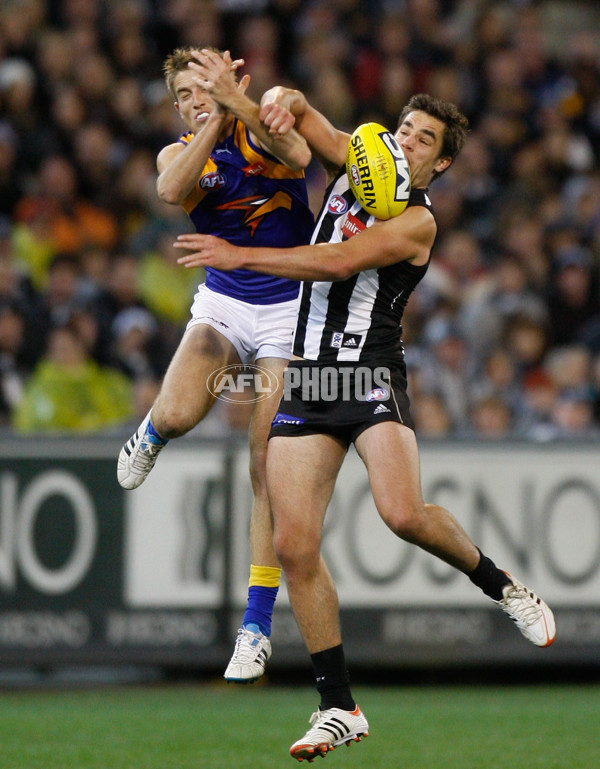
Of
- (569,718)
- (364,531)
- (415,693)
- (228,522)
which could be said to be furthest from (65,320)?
(569,718)

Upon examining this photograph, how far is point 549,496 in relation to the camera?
9.31 meters

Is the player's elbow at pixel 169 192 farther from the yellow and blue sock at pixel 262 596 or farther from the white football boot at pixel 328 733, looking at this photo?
the white football boot at pixel 328 733

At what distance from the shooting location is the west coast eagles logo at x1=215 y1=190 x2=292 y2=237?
19.9ft

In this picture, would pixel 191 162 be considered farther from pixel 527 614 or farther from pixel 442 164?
pixel 527 614

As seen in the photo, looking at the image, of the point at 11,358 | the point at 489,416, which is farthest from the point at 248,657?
the point at 11,358

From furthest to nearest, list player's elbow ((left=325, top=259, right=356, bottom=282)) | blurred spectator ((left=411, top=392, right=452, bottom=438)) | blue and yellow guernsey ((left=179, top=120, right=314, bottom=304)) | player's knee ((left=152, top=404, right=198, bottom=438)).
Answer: blurred spectator ((left=411, top=392, right=452, bottom=438)) < blue and yellow guernsey ((left=179, top=120, right=314, bottom=304)) < player's knee ((left=152, top=404, right=198, bottom=438)) < player's elbow ((left=325, top=259, right=356, bottom=282))

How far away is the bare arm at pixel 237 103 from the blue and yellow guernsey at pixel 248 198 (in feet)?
0.90

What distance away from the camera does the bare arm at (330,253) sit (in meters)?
5.37

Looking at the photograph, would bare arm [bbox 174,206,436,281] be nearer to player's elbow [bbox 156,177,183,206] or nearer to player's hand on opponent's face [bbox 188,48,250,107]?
player's elbow [bbox 156,177,183,206]

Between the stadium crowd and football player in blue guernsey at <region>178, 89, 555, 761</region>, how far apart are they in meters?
3.68

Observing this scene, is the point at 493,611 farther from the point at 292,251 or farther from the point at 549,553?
the point at 292,251

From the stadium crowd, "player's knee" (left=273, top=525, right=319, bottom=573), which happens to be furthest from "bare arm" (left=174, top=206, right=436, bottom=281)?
the stadium crowd

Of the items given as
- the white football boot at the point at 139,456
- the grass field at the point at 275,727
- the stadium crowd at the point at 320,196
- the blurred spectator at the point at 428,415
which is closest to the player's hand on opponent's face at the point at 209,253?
the white football boot at the point at 139,456

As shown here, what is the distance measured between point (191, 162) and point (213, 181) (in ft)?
1.29
